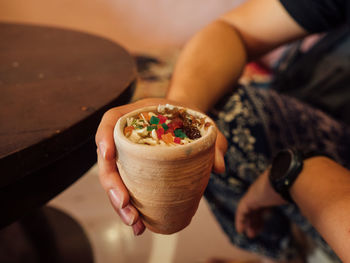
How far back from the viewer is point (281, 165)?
0.65 metres

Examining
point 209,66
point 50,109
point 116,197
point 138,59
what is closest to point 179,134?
point 116,197

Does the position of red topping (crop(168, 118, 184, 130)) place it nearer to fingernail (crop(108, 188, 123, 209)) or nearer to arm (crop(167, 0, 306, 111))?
fingernail (crop(108, 188, 123, 209))

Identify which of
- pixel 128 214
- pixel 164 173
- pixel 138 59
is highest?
pixel 164 173

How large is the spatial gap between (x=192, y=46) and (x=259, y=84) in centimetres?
97

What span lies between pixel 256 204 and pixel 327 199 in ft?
0.84

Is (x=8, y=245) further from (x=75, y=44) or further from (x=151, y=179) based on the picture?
(x=151, y=179)

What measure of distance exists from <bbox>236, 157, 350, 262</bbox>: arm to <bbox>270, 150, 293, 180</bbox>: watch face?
0.03 m

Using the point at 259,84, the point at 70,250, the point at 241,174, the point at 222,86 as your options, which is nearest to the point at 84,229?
the point at 70,250

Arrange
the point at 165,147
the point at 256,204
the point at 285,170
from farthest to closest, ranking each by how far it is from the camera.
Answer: the point at 256,204
the point at 285,170
the point at 165,147

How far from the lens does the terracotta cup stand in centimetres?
38

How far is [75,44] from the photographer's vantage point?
0.87 m

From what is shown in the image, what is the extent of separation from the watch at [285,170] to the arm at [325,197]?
11mm

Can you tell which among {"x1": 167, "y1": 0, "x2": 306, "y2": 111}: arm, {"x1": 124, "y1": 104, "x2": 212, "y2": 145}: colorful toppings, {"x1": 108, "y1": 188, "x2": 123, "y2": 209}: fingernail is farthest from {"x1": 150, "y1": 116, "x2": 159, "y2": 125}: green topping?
{"x1": 167, "y1": 0, "x2": 306, "y2": 111}: arm

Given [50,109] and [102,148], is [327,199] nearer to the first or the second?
[102,148]
